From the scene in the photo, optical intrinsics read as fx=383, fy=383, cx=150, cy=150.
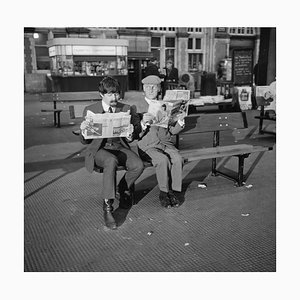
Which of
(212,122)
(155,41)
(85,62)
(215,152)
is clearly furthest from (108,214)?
(155,41)

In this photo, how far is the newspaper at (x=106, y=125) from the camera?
3.50 metres

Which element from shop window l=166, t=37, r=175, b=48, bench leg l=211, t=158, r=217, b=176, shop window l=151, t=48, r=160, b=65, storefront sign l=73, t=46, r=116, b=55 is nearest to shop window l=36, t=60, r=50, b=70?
storefront sign l=73, t=46, r=116, b=55

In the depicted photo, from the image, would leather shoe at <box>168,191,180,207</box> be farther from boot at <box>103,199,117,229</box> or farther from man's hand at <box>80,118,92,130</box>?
man's hand at <box>80,118,92,130</box>

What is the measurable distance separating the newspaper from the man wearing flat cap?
1.31ft

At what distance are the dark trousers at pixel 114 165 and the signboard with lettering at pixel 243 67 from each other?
421 inches

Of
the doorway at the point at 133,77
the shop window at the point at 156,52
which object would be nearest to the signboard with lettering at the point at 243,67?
the doorway at the point at 133,77

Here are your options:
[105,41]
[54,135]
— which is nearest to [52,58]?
[105,41]

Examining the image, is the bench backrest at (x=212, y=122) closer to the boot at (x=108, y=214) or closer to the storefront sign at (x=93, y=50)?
the boot at (x=108, y=214)

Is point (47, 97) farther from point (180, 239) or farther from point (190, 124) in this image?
point (180, 239)

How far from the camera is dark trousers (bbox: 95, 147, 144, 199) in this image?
3.64 meters

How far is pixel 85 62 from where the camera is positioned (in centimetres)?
1814
